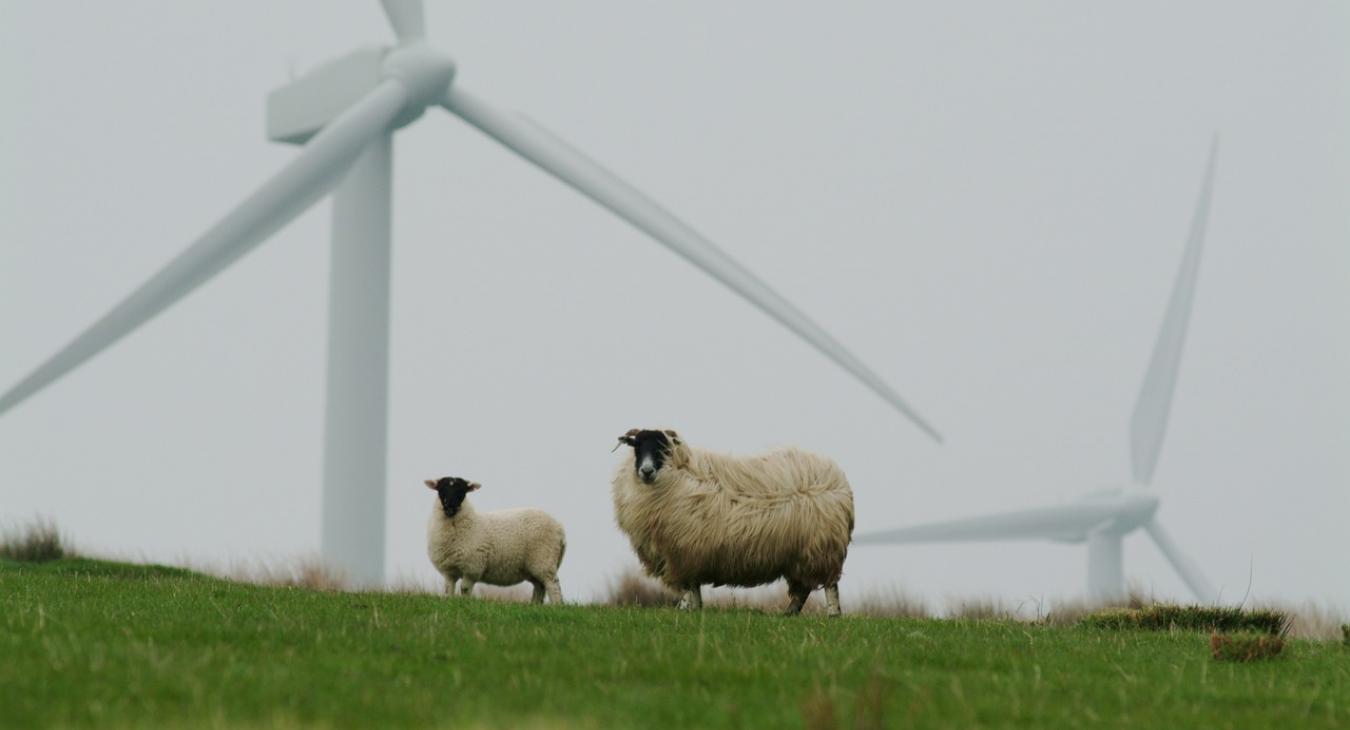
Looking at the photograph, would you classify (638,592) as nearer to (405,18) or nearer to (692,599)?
(692,599)

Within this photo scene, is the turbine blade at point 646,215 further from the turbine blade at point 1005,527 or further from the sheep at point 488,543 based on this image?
the turbine blade at point 1005,527

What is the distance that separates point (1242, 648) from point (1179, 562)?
32.7m

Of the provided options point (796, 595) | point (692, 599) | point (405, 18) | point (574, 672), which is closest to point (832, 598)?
point (796, 595)

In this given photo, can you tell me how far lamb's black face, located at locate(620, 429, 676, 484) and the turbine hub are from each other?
15.9 metres

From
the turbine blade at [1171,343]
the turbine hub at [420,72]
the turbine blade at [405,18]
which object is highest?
the turbine blade at [405,18]

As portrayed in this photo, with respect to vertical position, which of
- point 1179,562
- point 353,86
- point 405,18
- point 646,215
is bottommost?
point 1179,562

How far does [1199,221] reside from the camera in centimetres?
3584

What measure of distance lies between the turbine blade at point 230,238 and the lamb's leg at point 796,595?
1149 cm

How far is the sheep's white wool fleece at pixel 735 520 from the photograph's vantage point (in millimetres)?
15984

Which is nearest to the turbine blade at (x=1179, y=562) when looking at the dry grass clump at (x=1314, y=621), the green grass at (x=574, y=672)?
the dry grass clump at (x=1314, y=621)

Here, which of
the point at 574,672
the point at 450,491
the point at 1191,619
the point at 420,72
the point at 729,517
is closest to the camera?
the point at 574,672

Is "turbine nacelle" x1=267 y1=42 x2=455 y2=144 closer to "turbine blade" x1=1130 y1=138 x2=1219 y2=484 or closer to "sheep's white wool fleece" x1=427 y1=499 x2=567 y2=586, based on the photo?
"sheep's white wool fleece" x1=427 y1=499 x2=567 y2=586

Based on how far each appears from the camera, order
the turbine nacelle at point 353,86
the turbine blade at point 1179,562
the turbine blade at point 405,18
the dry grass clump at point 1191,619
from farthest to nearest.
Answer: the turbine blade at point 1179,562
the turbine blade at point 405,18
the turbine nacelle at point 353,86
the dry grass clump at point 1191,619

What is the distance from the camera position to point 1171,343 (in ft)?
113
